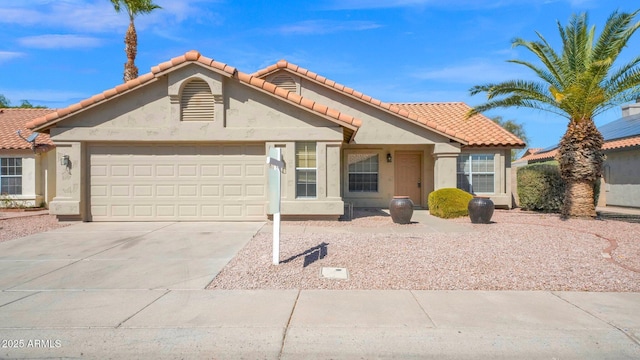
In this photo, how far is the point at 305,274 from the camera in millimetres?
6191

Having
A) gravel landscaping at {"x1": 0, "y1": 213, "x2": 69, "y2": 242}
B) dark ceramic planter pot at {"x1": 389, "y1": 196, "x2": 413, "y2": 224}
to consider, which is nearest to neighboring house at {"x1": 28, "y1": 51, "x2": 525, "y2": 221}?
gravel landscaping at {"x1": 0, "y1": 213, "x2": 69, "y2": 242}

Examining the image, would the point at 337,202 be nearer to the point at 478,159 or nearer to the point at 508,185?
the point at 478,159

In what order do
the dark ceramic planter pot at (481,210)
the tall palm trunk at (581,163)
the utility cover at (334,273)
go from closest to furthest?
the utility cover at (334,273) → the dark ceramic planter pot at (481,210) → the tall palm trunk at (581,163)

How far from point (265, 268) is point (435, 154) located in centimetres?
1019

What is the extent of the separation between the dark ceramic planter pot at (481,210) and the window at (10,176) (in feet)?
63.2

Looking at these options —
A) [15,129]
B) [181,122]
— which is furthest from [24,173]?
[181,122]

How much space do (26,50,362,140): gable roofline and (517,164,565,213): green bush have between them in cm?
907

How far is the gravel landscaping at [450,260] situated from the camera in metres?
5.79

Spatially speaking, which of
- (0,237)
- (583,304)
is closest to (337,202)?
(583,304)

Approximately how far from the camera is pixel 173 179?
11.7 metres

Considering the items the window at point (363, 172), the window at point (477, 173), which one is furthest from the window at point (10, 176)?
the window at point (477, 173)

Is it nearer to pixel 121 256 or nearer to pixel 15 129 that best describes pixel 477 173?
pixel 121 256

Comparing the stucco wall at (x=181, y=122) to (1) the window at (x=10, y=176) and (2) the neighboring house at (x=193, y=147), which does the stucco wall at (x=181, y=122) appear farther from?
(1) the window at (x=10, y=176)

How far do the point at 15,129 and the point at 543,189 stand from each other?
25.0 meters
